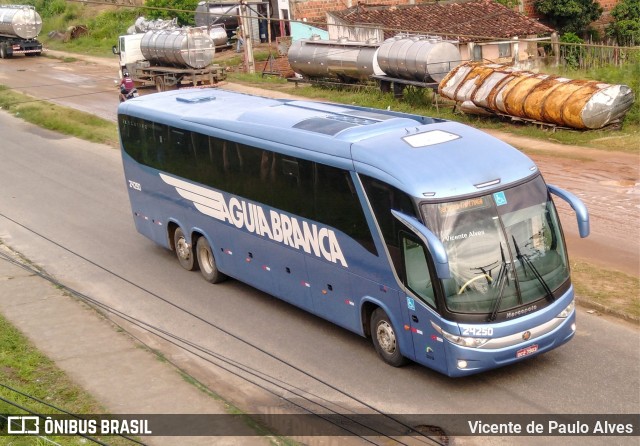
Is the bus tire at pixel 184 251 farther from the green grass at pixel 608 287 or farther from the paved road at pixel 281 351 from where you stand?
the green grass at pixel 608 287

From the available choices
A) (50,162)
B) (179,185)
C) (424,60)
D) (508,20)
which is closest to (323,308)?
(179,185)

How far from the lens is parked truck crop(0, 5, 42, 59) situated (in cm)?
5503

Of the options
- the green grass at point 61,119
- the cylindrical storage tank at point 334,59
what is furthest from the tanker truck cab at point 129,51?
the cylindrical storage tank at point 334,59

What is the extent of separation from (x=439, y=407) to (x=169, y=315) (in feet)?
18.0

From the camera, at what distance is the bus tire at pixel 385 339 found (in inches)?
454

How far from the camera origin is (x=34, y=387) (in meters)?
11.6

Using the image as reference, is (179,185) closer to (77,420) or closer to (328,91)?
(77,420)

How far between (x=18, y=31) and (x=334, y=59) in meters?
27.7

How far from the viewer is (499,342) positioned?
1047 cm

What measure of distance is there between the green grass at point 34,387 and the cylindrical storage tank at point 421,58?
1992cm

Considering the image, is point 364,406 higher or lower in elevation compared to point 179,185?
lower

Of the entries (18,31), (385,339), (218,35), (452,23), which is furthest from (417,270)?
(18,31)

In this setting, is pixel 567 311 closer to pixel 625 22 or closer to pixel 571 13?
pixel 571 13

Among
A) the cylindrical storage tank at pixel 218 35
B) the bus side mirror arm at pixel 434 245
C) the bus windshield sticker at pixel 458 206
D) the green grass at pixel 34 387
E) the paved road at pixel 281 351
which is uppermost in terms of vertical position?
the bus windshield sticker at pixel 458 206
